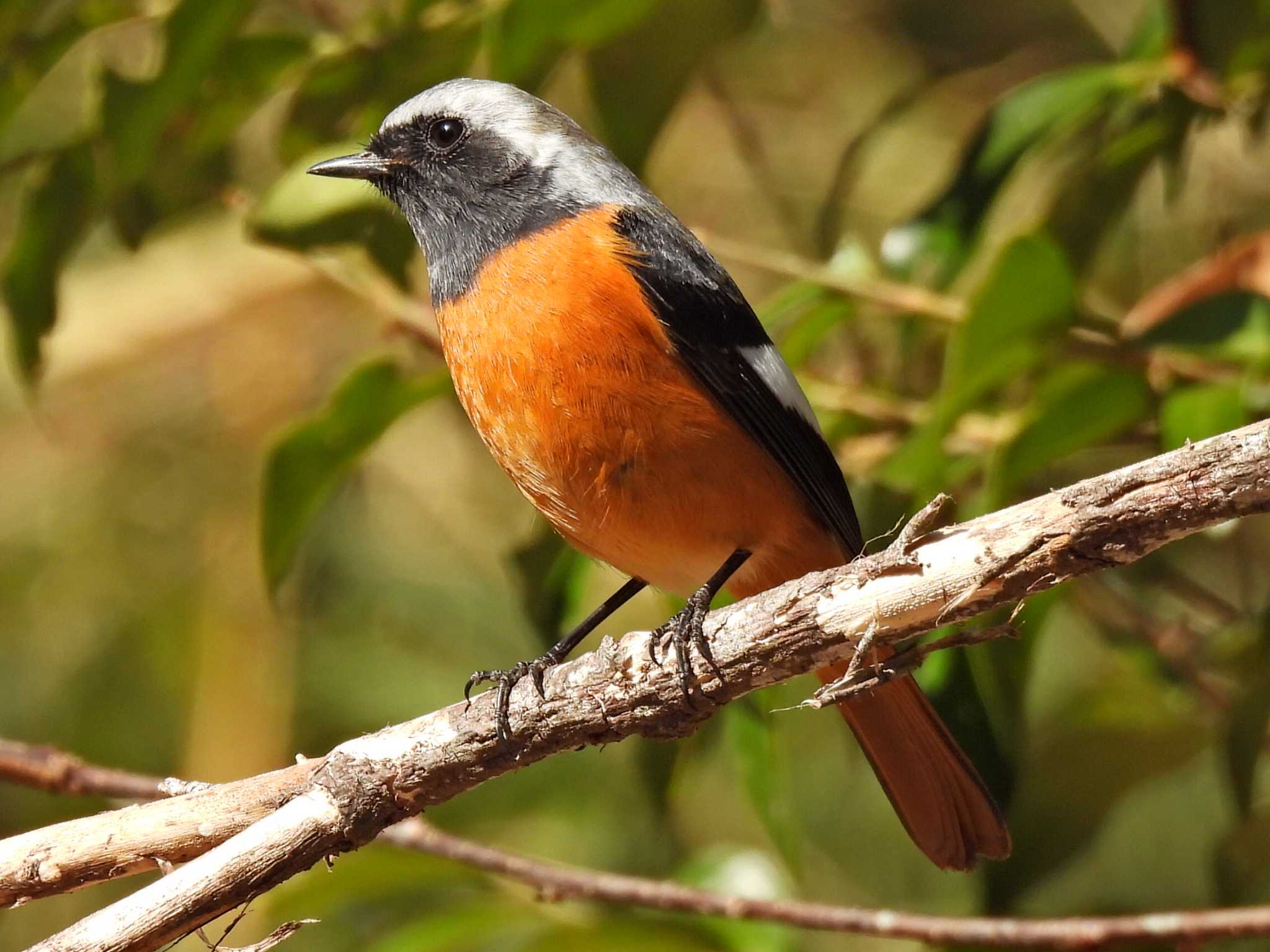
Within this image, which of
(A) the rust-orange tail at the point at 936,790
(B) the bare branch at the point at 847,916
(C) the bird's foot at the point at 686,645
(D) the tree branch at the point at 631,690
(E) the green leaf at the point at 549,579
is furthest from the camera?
(E) the green leaf at the point at 549,579

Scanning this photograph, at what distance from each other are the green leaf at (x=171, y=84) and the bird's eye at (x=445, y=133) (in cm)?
56

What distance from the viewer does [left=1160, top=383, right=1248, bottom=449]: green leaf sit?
9.86ft

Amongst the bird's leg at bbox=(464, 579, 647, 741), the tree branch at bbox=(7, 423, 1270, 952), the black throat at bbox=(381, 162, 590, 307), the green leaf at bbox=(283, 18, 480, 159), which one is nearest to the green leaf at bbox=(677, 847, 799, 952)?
the bird's leg at bbox=(464, 579, 647, 741)

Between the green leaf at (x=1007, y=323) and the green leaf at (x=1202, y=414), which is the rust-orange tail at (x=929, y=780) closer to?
the green leaf at (x=1007, y=323)

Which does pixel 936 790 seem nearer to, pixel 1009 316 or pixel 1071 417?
pixel 1071 417

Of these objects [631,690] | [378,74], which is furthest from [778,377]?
[378,74]

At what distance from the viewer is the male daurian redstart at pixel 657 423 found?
310 cm

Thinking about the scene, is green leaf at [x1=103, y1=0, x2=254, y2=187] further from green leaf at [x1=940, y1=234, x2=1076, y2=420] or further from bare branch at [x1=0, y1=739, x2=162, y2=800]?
green leaf at [x1=940, y1=234, x2=1076, y2=420]

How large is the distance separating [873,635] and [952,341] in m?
0.97

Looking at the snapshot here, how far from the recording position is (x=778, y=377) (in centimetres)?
337

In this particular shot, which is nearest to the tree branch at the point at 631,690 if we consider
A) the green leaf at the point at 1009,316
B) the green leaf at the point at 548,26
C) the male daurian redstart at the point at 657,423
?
the male daurian redstart at the point at 657,423

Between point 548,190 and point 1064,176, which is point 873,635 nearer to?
point 548,190

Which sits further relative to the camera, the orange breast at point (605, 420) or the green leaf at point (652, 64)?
the green leaf at point (652, 64)

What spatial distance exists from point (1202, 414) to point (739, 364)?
38.8 inches
